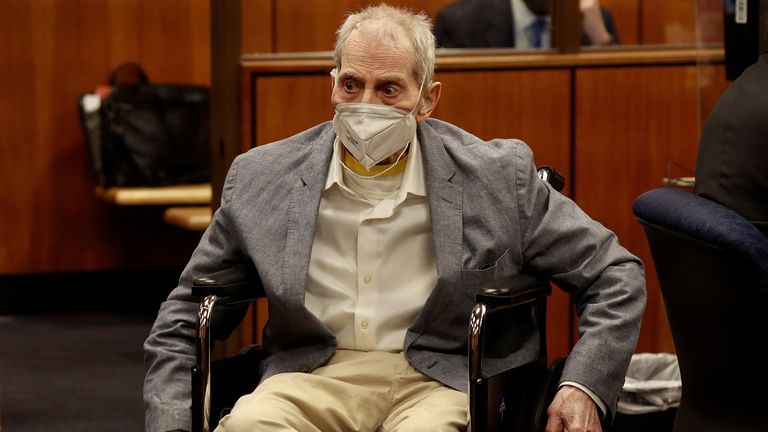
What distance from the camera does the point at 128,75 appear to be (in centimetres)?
619

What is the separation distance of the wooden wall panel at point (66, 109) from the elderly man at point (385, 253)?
12.4 ft

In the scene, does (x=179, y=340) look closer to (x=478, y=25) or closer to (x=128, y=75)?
(x=478, y=25)

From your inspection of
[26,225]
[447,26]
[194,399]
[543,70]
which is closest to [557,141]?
[543,70]

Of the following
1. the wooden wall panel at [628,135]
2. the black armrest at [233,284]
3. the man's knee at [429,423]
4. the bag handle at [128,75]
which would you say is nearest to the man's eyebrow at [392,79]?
the black armrest at [233,284]

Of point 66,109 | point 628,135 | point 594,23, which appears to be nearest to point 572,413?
point 628,135

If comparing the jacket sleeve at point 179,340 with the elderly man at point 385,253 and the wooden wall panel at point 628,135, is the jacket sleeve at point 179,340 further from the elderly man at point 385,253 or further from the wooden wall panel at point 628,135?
the wooden wall panel at point 628,135

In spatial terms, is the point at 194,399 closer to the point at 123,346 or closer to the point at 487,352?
the point at 487,352

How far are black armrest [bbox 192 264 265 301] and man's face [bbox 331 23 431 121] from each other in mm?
393

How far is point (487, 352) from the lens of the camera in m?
2.39

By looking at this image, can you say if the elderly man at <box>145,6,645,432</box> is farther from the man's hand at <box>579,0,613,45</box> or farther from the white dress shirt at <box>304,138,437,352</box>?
the man's hand at <box>579,0,613,45</box>

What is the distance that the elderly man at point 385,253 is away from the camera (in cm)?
230

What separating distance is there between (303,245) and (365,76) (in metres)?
0.36

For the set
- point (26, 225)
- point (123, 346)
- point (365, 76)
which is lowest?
point (123, 346)

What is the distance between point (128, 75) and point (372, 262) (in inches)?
160
